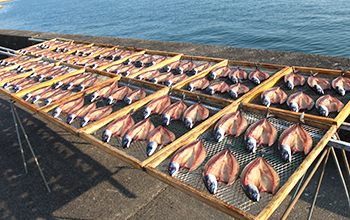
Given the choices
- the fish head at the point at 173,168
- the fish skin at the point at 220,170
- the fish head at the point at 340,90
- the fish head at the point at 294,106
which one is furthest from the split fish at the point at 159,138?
the fish head at the point at 340,90

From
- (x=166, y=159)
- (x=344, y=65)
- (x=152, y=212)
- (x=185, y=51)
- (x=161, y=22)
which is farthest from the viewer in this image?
(x=161, y=22)

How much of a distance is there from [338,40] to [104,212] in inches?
616

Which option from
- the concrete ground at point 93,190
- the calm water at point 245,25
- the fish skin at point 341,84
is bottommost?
the concrete ground at point 93,190

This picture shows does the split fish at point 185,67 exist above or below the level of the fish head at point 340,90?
below

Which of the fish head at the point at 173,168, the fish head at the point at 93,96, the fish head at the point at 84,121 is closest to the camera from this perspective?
the fish head at the point at 173,168

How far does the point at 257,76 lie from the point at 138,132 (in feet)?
6.65

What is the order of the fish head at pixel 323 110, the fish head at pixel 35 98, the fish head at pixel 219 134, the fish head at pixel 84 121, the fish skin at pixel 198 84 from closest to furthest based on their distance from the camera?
the fish head at pixel 219 134 < the fish head at pixel 323 110 < the fish head at pixel 84 121 < the fish skin at pixel 198 84 < the fish head at pixel 35 98

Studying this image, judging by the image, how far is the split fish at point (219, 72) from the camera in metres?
3.65

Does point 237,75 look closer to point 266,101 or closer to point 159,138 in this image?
point 266,101

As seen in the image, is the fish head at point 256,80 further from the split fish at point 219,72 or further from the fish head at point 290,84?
the split fish at point 219,72

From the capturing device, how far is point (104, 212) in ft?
10.5

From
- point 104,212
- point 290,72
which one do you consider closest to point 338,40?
point 290,72

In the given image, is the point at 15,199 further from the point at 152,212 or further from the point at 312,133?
the point at 312,133

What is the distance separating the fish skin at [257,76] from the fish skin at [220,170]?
5.27 feet
